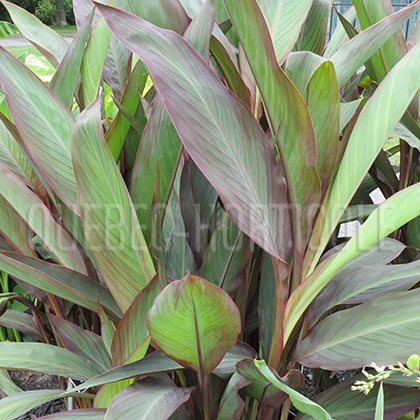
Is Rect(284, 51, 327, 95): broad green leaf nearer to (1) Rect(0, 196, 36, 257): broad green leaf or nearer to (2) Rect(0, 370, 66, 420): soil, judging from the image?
(1) Rect(0, 196, 36, 257): broad green leaf

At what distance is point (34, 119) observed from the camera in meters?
0.61

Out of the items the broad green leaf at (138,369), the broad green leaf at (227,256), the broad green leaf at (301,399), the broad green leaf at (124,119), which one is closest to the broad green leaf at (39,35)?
the broad green leaf at (124,119)

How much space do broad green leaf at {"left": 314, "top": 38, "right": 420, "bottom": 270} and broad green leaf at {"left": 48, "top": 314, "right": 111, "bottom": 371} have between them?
358 millimetres

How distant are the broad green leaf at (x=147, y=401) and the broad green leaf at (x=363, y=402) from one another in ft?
0.63

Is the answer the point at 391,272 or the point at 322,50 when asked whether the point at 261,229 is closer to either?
the point at 391,272

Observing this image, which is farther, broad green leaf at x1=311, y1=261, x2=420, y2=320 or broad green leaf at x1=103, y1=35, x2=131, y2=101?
broad green leaf at x1=103, y1=35, x2=131, y2=101

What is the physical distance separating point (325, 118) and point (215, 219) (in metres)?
0.23

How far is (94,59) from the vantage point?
73 centimetres

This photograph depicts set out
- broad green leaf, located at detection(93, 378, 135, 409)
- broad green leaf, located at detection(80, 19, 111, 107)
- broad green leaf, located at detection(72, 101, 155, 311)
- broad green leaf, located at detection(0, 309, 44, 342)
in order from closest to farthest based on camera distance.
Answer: broad green leaf, located at detection(72, 101, 155, 311)
broad green leaf, located at detection(93, 378, 135, 409)
broad green leaf, located at detection(80, 19, 111, 107)
broad green leaf, located at detection(0, 309, 44, 342)

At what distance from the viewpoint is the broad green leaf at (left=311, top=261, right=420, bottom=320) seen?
60 centimetres

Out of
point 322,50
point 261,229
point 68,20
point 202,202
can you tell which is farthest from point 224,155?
point 68,20

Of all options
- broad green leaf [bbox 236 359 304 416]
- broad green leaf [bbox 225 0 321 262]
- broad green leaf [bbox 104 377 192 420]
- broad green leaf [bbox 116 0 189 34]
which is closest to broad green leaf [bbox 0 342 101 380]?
broad green leaf [bbox 104 377 192 420]

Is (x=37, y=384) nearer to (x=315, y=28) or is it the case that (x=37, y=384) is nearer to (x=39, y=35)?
(x=39, y=35)

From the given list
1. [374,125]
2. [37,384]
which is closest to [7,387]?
[37,384]
